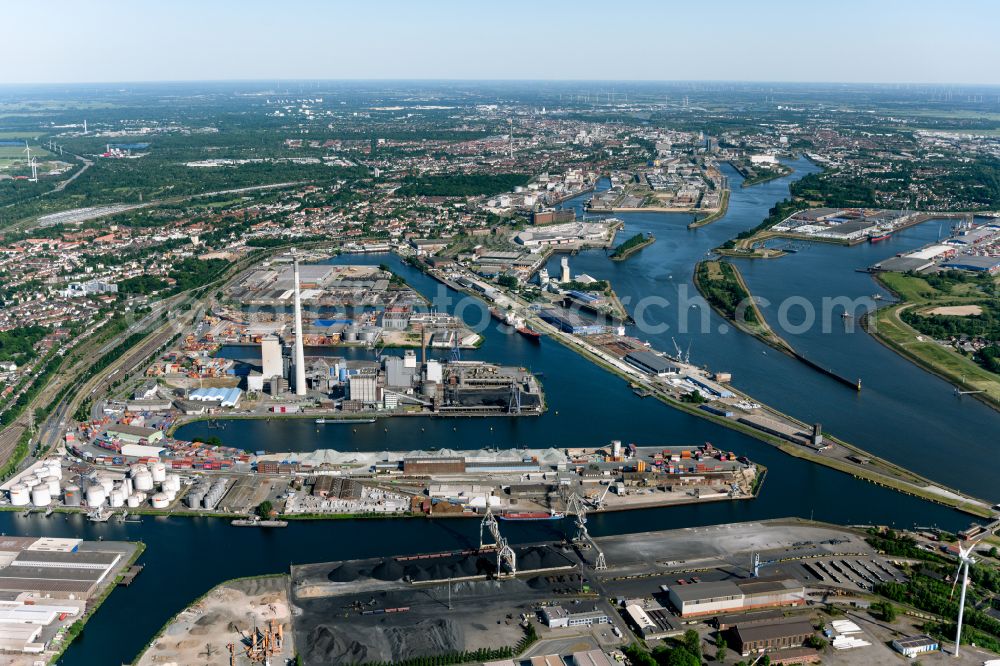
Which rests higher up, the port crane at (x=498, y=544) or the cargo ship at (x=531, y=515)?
the port crane at (x=498, y=544)

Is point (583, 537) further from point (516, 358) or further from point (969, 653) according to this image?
point (516, 358)

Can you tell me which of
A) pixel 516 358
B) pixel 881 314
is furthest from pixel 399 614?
pixel 881 314

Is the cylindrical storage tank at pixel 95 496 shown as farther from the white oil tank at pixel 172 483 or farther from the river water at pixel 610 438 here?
the white oil tank at pixel 172 483

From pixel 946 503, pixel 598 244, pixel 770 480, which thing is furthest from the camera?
pixel 598 244

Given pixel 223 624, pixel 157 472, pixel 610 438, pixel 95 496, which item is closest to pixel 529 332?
pixel 610 438

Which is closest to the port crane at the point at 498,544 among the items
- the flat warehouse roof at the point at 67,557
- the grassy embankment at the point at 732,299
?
the flat warehouse roof at the point at 67,557

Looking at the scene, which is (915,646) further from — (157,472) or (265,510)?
(157,472)
